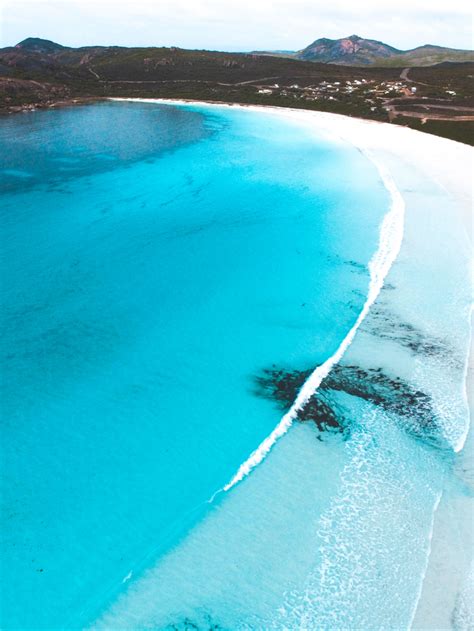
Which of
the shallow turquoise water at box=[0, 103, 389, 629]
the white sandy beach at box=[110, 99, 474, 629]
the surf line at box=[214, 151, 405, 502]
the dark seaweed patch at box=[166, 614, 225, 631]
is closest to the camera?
the dark seaweed patch at box=[166, 614, 225, 631]

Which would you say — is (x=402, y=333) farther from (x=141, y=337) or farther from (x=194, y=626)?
(x=194, y=626)

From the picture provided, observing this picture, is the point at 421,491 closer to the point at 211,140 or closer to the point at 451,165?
the point at 451,165

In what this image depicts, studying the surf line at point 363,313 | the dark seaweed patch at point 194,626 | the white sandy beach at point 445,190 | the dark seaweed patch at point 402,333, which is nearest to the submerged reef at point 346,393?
the surf line at point 363,313

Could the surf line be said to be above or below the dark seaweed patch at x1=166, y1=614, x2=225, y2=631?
above

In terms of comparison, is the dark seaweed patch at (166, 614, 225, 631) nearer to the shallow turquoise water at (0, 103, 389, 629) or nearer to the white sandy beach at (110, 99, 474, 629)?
the shallow turquoise water at (0, 103, 389, 629)

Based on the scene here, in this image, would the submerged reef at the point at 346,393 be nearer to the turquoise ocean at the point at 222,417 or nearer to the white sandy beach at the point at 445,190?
the turquoise ocean at the point at 222,417

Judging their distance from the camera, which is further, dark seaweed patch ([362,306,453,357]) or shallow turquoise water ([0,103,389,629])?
dark seaweed patch ([362,306,453,357])

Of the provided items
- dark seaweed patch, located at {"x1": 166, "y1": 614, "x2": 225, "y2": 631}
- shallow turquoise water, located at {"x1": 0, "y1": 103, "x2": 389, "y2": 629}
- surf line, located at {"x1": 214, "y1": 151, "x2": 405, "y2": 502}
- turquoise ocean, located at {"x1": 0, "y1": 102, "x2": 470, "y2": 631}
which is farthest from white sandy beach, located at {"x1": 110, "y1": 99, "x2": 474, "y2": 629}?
shallow turquoise water, located at {"x1": 0, "y1": 103, "x2": 389, "y2": 629}

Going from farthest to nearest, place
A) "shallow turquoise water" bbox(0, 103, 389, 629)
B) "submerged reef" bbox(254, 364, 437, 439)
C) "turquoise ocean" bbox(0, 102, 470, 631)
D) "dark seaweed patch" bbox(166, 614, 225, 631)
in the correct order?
"submerged reef" bbox(254, 364, 437, 439) < "shallow turquoise water" bbox(0, 103, 389, 629) < "turquoise ocean" bbox(0, 102, 470, 631) < "dark seaweed patch" bbox(166, 614, 225, 631)
